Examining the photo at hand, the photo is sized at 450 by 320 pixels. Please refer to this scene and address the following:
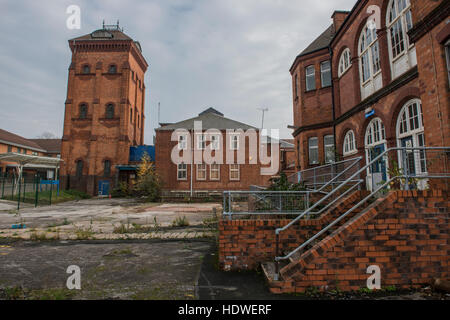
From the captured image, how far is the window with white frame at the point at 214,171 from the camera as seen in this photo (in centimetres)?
2944

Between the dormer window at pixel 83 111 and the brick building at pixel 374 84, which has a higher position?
the dormer window at pixel 83 111

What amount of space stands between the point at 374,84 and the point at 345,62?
3.18 m

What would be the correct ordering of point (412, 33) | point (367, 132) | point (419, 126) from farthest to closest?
point (367, 132)
point (419, 126)
point (412, 33)

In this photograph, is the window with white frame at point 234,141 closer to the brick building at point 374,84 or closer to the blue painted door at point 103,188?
the brick building at point 374,84

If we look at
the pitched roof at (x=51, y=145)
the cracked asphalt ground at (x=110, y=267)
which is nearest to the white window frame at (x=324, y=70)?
the cracked asphalt ground at (x=110, y=267)

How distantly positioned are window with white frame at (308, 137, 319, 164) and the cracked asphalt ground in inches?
373

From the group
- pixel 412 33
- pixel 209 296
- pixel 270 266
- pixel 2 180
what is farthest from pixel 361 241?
pixel 2 180

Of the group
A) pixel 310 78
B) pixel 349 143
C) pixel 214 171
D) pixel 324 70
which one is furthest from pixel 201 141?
pixel 349 143

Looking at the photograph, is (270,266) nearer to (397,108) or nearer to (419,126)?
(419,126)

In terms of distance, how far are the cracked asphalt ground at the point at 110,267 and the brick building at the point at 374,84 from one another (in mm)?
5588

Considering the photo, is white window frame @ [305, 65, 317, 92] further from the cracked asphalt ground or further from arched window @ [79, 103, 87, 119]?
arched window @ [79, 103, 87, 119]
